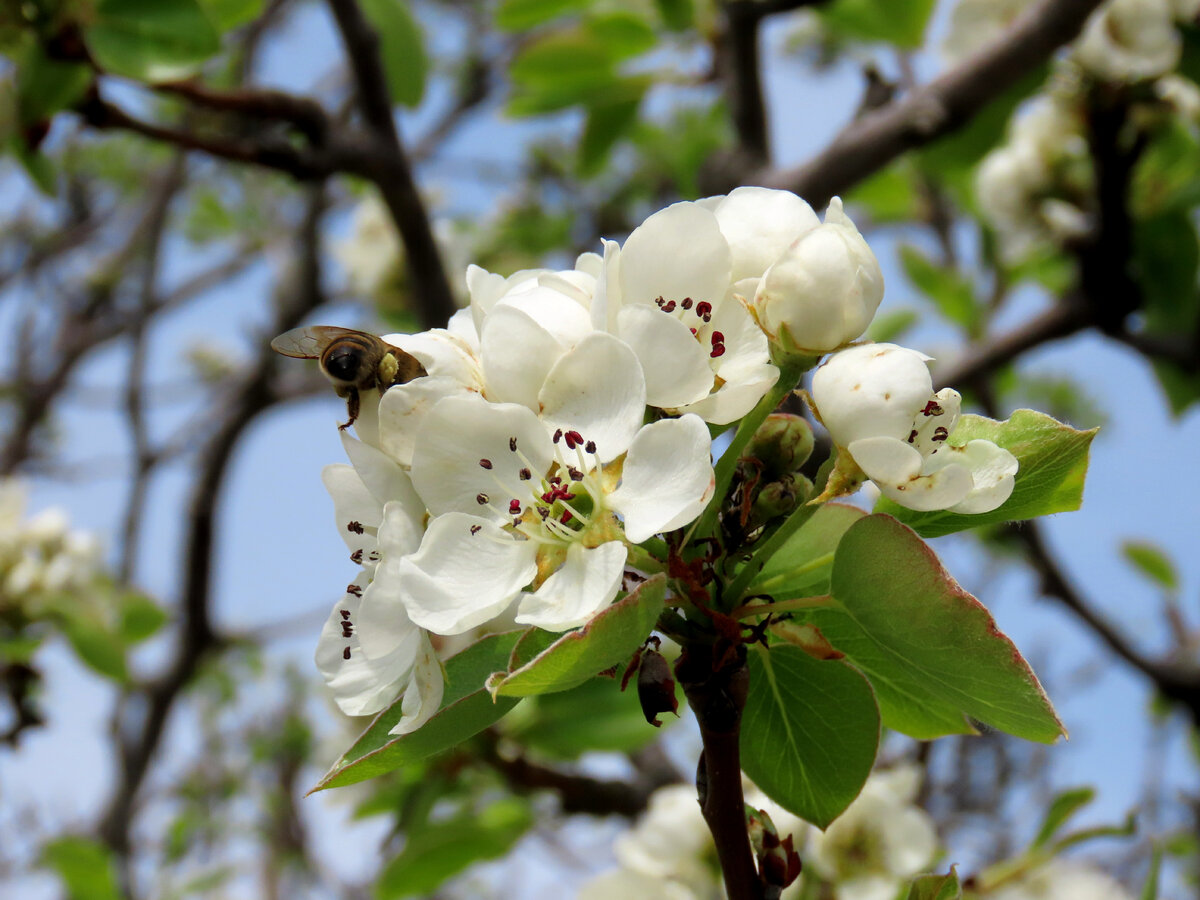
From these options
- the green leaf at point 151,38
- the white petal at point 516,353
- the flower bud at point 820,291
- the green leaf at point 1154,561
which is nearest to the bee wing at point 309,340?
the white petal at point 516,353

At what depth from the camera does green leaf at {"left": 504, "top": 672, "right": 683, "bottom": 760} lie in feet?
7.00

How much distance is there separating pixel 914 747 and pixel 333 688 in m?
1.82

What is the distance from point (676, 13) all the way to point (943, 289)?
119 cm

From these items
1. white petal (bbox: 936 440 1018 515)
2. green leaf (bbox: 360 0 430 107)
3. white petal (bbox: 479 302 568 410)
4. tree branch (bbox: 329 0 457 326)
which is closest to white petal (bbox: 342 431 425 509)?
white petal (bbox: 479 302 568 410)

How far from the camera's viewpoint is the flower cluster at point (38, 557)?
2537mm

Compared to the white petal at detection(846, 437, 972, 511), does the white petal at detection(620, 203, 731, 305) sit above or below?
above

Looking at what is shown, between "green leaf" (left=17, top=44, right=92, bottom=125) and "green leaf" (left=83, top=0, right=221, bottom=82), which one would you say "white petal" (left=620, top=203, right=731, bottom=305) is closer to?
"green leaf" (left=83, top=0, right=221, bottom=82)

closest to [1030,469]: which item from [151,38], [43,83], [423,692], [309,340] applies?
[423,692]

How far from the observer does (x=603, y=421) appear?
2.75ft

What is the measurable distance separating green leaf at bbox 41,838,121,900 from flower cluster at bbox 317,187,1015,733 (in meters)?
1.87

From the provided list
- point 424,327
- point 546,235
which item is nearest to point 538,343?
point 424,327

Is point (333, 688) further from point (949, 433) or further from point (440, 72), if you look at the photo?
point (440, 72)

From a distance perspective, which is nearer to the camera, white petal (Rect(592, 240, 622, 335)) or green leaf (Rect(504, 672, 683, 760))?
white petal (Rect(592, 240, 622, 335))

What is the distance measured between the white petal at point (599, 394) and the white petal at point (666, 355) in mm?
19
